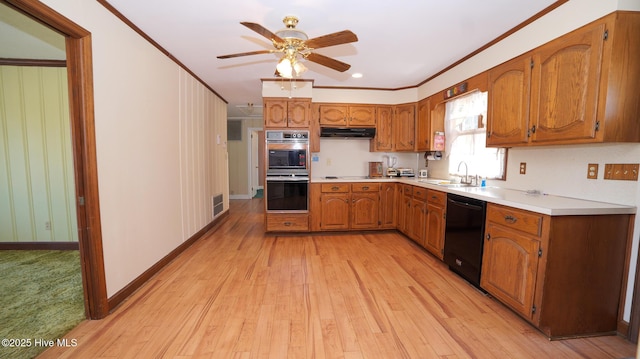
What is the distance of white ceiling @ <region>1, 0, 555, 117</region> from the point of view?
2.06m

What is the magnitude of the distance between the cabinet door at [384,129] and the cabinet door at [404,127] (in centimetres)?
9

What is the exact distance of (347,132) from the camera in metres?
4.24

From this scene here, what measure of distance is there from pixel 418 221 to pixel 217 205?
3.59 m

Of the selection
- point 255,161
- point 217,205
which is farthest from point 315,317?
point 255,161

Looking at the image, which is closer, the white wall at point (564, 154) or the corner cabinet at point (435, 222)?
the white wall at point (564, 154)

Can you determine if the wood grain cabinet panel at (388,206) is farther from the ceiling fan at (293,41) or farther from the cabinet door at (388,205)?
the ceiling fan at (293,41)

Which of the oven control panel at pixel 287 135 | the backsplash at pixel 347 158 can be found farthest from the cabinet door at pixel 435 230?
the oven control panel at pixel 287 135

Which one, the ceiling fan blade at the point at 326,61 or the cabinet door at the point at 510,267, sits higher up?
the ceiling fan blade at the point at 326,61

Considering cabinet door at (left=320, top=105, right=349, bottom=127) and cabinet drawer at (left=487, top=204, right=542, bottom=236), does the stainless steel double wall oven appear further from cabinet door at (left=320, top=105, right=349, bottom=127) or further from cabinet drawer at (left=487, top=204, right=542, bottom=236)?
cabinet drawer at (left=487, top=204, right=542, bottom=236)

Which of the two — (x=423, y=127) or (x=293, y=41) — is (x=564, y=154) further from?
(x=293, y=41)

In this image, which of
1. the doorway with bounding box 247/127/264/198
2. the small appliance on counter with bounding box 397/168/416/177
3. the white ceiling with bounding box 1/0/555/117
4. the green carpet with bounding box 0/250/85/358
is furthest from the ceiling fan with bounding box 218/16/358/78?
the doorway with bounding box 247/127/264/198

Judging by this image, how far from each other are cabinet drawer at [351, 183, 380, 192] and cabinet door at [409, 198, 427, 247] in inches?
25.0

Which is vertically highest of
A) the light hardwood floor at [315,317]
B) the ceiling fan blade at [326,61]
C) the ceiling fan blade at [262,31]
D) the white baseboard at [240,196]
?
the ceiling fan blade at [262,31]

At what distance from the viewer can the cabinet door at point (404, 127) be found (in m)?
4.29
